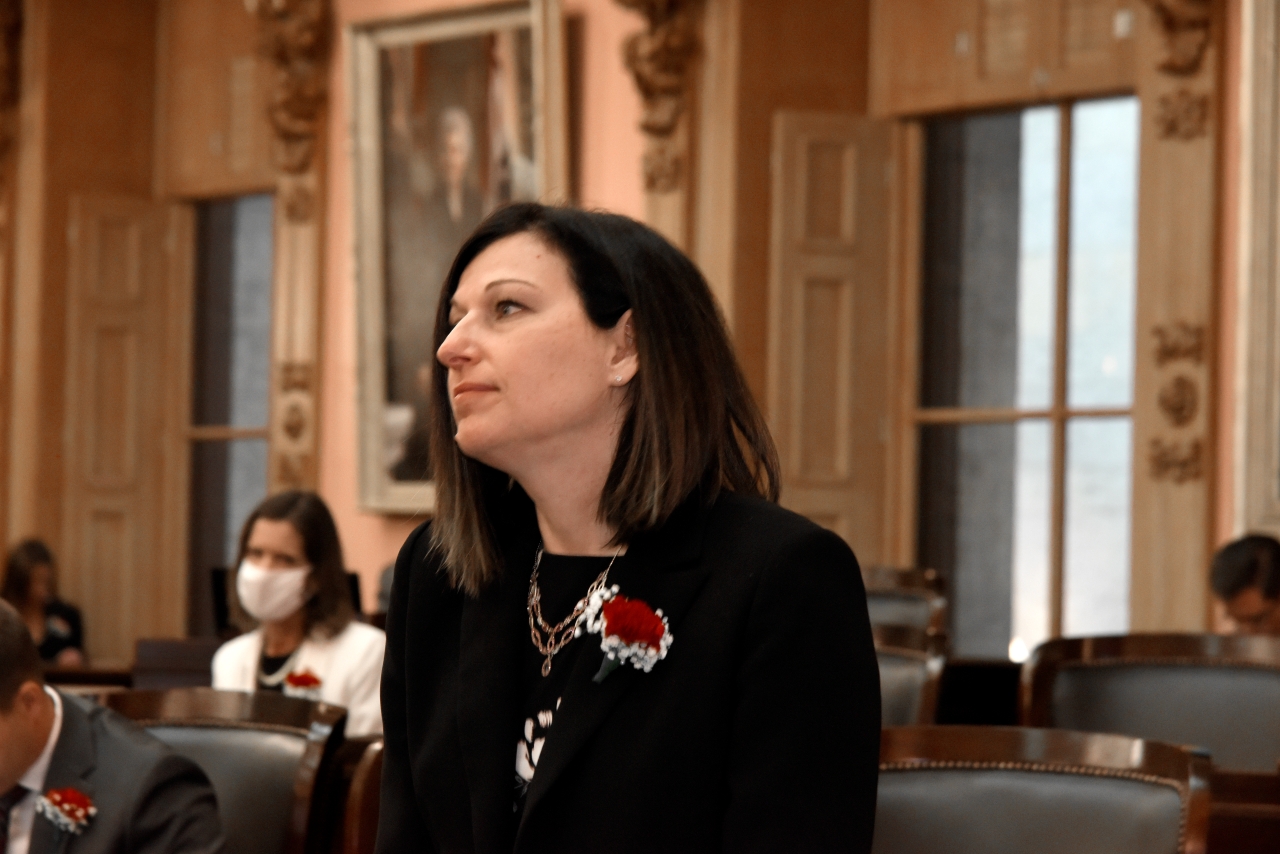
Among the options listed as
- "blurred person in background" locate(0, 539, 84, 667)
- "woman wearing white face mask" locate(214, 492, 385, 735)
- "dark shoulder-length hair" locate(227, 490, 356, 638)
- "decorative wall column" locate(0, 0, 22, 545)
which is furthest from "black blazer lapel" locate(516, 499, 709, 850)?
"decorative wall column" locate(0, 0, 22, 545)

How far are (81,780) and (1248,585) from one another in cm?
390

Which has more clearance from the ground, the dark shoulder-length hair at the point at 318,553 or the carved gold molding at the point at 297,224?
the carved gold molding at the point at 297,224

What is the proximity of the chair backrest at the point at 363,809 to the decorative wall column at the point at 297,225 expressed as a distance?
23.3 ft

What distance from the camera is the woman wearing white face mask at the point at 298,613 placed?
199 inches

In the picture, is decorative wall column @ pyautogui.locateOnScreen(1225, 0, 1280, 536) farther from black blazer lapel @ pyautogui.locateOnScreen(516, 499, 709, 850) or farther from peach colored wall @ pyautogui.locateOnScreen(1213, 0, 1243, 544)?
black blazer lapel @ pyautogui.locateOnScreen(516, 499, 709, 850)

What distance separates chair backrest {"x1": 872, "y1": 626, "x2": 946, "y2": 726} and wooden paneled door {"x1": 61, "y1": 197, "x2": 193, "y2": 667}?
7716 millimetres

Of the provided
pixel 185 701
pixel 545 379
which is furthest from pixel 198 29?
pixel 545 379

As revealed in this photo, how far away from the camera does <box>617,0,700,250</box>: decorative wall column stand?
8.46 metres

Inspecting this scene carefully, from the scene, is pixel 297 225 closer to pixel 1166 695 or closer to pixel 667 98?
pixel 667 98

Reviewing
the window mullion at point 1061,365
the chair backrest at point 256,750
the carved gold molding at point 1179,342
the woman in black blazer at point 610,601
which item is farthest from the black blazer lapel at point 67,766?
the window mullion at point 1061,365

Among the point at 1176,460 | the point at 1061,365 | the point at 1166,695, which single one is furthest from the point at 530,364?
the point at 1061,365

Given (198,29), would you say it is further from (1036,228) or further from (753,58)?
(1036,228)

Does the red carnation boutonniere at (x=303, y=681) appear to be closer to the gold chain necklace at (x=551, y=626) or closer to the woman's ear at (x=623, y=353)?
the gold chain necklace at (x=551, y=626)

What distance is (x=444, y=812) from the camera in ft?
6.41
